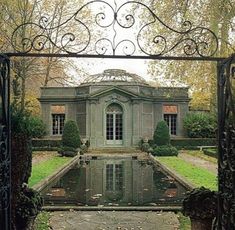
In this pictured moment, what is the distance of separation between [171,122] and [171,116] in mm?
460

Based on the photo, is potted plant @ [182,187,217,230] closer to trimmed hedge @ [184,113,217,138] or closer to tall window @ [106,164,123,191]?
tall window @ [106,164,123,191]

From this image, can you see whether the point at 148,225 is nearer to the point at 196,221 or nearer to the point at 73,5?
the point at 196,221

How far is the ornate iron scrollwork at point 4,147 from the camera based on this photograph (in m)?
3.98

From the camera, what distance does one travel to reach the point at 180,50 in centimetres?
1466

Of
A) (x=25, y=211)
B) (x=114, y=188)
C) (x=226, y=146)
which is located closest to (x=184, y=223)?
(x=25, y=211)

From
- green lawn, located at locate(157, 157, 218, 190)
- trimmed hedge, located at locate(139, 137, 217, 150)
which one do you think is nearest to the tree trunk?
green lawn, located at locate(157, 157, 218, 190)

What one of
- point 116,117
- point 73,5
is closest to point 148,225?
point 73,5

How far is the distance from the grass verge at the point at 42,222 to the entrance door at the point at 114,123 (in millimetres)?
21605

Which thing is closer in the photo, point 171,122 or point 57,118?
point 57,118

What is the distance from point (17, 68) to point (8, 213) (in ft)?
58.2

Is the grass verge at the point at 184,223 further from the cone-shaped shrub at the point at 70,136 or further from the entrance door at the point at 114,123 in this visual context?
the entrance door at the point at 114,123

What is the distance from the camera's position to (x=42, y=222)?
23.1 feet

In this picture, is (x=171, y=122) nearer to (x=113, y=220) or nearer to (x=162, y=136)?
(x=162, y=136)

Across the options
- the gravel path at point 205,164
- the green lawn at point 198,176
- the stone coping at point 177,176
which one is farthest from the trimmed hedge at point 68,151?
the green lawn at point 198,176
